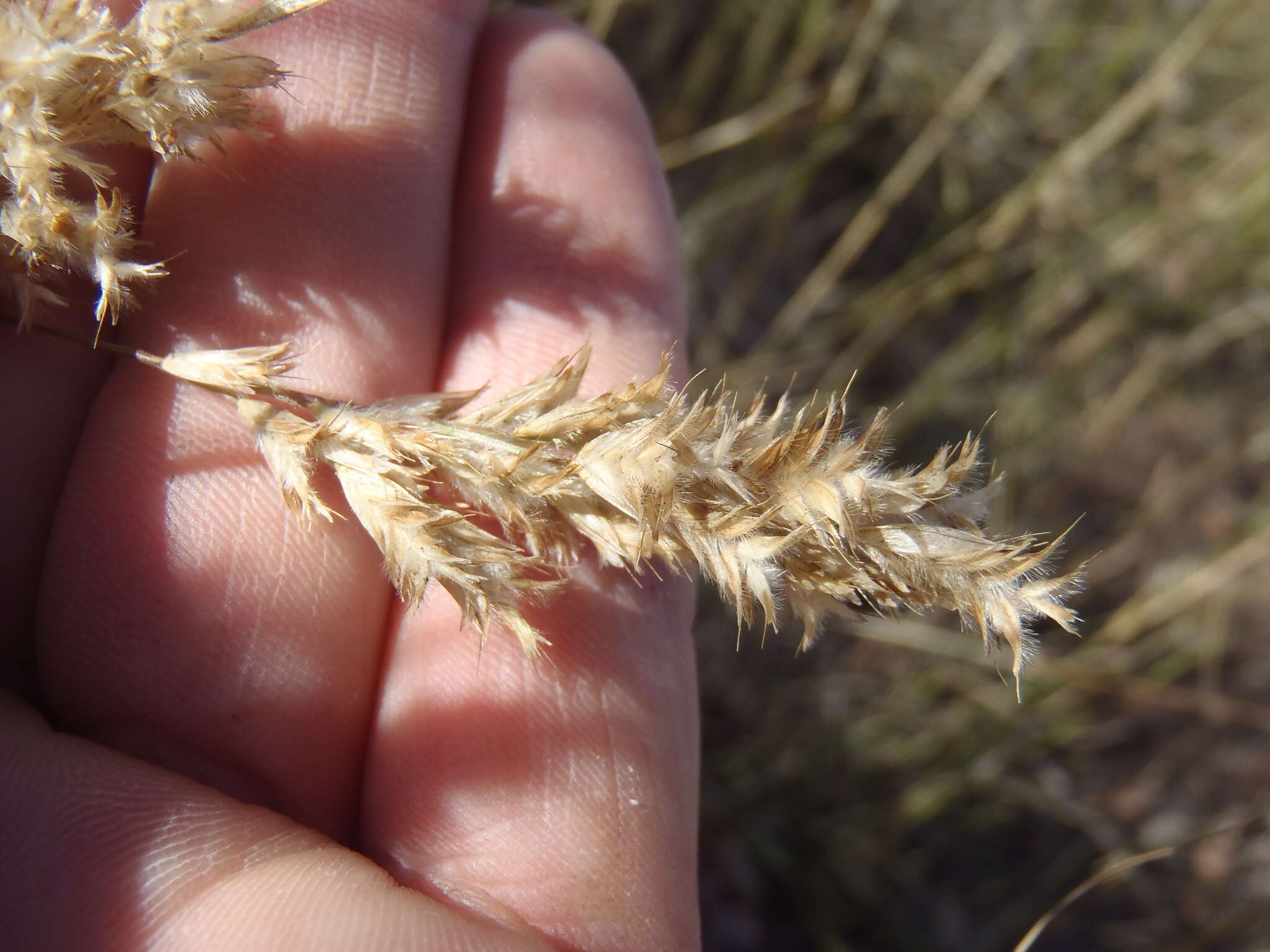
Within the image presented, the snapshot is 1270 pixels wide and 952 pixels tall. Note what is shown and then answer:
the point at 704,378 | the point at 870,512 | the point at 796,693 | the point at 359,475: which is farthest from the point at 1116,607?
the point at 359,475

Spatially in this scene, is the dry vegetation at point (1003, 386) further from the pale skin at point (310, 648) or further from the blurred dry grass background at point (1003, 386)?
the pale skin at point (310, 648)

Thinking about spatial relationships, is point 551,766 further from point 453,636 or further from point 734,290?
point 734,290

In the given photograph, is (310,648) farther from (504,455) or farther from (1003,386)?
(1003,386)

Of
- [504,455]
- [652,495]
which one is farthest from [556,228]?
[652,495]

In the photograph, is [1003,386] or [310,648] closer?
[310,648]

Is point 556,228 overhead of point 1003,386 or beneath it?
overhead

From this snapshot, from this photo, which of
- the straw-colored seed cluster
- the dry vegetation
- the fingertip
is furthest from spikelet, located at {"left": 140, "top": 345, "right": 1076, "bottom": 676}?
the dry vegetation

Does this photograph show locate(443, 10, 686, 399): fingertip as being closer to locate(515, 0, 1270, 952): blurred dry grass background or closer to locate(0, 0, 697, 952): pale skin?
locate(0, 0, 697, 952): pale skin
